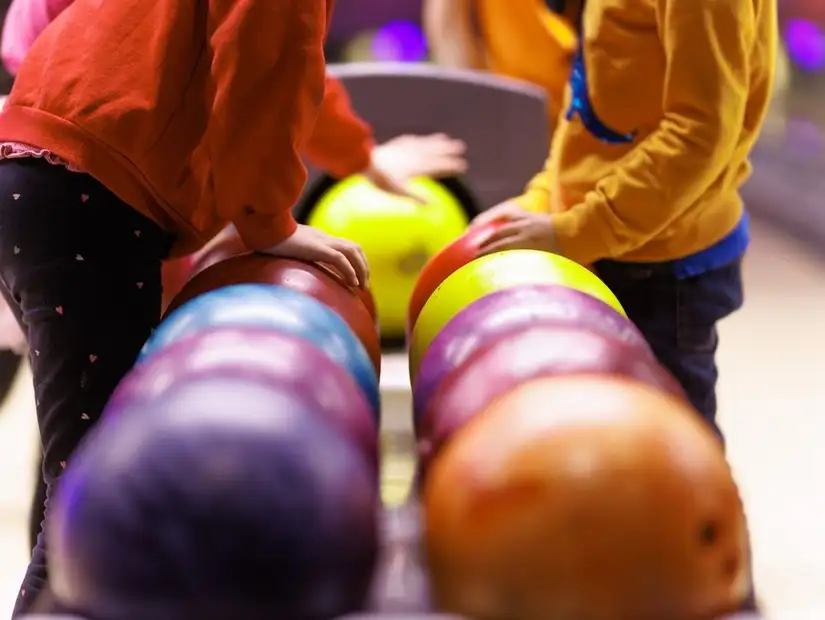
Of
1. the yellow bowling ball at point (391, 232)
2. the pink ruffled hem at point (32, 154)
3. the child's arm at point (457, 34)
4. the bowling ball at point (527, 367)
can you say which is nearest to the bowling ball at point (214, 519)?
the bowling ball at point (527, 367)

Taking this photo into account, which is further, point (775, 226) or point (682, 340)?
point (775, 226)

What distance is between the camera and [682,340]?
1.37 meters

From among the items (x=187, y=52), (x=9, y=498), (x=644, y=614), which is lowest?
(x=9, y=498)

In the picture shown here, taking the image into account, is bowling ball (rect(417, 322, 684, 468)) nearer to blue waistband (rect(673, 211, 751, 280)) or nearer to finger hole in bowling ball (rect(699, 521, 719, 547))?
finger hole in bowling ball (rect(699, 521, 719, 547))

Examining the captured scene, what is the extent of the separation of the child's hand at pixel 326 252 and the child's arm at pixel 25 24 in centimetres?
47

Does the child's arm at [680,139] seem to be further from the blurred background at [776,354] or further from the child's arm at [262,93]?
the blurred background at [776,354]

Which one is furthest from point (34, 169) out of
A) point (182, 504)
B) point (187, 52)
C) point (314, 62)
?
point (182, 504)

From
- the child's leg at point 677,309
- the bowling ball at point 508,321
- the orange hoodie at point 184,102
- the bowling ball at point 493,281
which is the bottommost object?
the child's leg at point 677,309

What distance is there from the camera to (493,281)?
1.05m

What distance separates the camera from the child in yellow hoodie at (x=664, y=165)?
45.5 inches

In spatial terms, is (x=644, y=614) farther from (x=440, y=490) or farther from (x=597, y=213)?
(x=597, y=213)

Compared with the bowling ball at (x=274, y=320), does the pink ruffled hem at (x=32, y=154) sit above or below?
above

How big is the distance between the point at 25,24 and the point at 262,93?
547mm

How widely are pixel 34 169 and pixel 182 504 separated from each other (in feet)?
1.73
